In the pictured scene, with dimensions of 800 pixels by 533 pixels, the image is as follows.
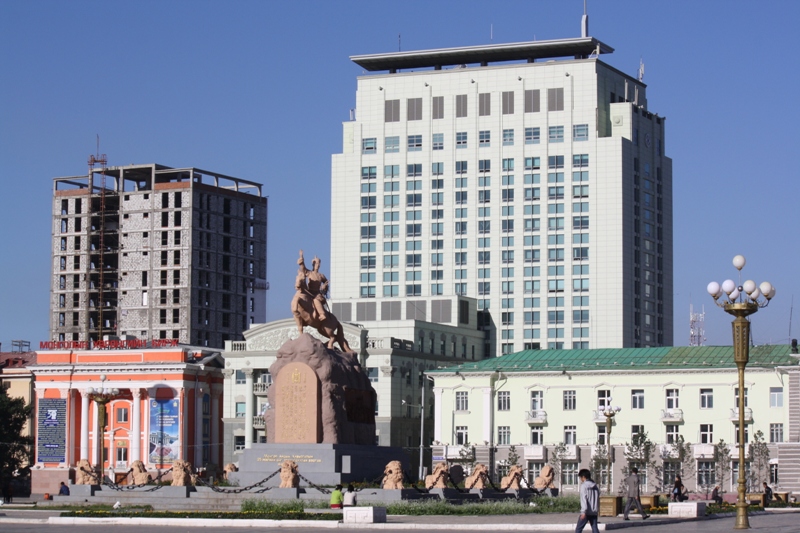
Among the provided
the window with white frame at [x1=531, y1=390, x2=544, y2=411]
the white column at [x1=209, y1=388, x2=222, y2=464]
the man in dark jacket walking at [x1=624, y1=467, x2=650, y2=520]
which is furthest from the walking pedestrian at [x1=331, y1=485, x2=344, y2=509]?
the white column at [x1=209, y1=388, x2=222, y2=464]

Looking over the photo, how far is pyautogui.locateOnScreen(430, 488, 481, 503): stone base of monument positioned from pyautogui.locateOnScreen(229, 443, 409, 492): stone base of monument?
3.35 metres

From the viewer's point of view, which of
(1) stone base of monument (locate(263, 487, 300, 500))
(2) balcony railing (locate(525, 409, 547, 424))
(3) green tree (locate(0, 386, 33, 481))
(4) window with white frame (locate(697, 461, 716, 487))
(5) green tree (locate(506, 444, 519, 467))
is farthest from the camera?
(3) green tree (locate(0, 386, 33, 481))

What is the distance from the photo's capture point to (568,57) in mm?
149625

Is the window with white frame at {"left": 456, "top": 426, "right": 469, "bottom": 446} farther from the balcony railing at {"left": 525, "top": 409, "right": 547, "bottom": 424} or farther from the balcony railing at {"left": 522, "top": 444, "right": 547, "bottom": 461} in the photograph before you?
the balcony railing at {"left": 522, "top": 444, "right": 547, "bottom": 461}

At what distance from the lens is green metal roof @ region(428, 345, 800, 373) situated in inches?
3949

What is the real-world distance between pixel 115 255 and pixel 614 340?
2684 inches

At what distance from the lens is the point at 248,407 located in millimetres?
121875

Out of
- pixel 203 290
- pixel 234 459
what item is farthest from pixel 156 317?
pixel 234 459

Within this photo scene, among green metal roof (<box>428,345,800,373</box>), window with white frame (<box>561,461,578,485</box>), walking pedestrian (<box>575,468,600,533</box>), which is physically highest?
A: green metal roof (<box>428,345,800,373</box>)

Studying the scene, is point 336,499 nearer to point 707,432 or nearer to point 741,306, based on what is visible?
point 741,306

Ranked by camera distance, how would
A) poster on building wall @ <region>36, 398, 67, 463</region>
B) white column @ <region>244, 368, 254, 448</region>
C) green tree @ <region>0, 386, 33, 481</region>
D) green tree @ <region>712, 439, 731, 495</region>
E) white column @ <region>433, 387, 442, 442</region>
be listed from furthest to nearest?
poster on building wall @ <region>36, 398, 67, 463</region>
green tree @ <region>0, 386, 33, 481</region>
white column @ <region>244, 368, 254, 448</region>
white column @ <region>433, 387, 442, 442</region>
green tree @ <region>712, 439, 731, 495</region>

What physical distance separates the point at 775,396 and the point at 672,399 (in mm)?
6906

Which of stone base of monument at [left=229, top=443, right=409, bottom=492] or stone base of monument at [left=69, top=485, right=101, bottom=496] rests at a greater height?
stone base of monument at [left=229, top=443, right=409, bottom=492]

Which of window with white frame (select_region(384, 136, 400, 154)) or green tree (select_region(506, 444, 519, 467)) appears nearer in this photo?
green tree (select_region(506, 444, 519, 467))
